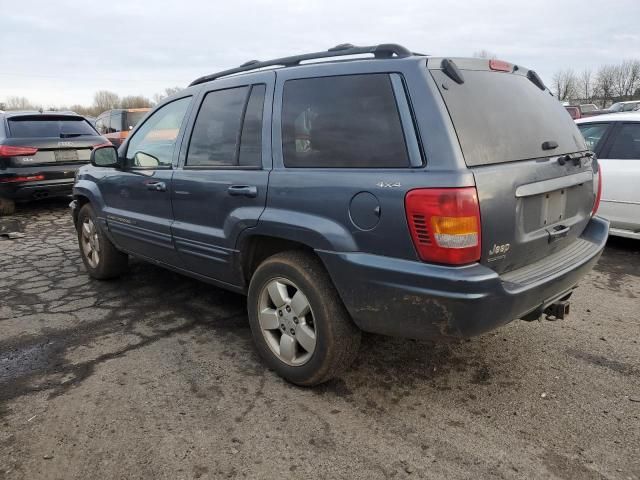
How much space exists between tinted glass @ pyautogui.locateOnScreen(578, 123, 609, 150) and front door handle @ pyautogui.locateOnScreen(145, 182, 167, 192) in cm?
466

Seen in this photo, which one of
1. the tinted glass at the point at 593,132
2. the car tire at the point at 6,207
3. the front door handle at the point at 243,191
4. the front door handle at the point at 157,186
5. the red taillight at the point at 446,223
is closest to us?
the red taillight at the point at 446,223

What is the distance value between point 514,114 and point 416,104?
66 centimetres

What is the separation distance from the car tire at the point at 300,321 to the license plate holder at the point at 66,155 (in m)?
6.37

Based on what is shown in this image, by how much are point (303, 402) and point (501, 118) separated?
1836mm

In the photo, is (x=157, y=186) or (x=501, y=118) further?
(x=157, y=186)

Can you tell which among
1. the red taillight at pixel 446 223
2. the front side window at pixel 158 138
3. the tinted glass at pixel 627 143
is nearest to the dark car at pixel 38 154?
the front side window at pixel 158 138

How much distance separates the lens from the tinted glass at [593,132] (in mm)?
5611

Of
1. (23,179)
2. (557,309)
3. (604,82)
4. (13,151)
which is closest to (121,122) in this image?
(13,151)

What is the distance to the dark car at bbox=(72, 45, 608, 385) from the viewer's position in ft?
7.25

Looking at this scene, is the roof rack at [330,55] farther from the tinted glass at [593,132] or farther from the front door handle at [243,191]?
the tinted glass at [593,132]

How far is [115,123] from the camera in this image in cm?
1333

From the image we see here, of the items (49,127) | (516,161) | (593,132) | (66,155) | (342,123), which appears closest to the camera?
(516,161)

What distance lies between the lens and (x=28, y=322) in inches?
154

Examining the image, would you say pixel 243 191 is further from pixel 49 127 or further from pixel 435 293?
pixel 49 127
